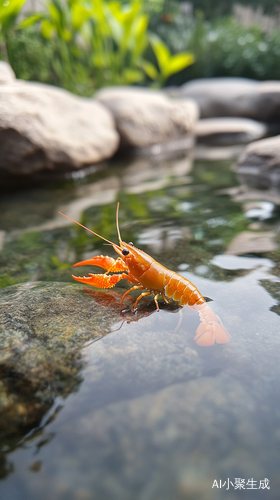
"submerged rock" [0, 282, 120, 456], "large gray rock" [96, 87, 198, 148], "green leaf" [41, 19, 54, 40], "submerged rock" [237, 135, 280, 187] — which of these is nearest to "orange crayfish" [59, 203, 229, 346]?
"submerged rock" [0, 282, 120, 456]

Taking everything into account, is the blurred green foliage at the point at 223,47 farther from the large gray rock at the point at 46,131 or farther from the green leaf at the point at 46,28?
the large gray rock at the point at 46,131

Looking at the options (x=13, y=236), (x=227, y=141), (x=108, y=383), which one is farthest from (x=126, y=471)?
(x=227, y=141)

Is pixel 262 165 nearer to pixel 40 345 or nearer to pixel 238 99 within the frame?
pixel 40 345

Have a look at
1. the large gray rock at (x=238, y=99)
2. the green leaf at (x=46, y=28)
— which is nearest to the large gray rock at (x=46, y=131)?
the green leaf at (x=46, y=28)

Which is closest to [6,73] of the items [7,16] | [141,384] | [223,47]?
→ [7,16]

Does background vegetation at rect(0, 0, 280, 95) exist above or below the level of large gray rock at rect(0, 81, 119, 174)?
above

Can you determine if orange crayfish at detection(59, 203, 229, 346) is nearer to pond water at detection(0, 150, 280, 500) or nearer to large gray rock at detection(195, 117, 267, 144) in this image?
pond water at detection(0, 150, 280, 500)

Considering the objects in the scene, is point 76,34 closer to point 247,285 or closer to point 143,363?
point 247,285
